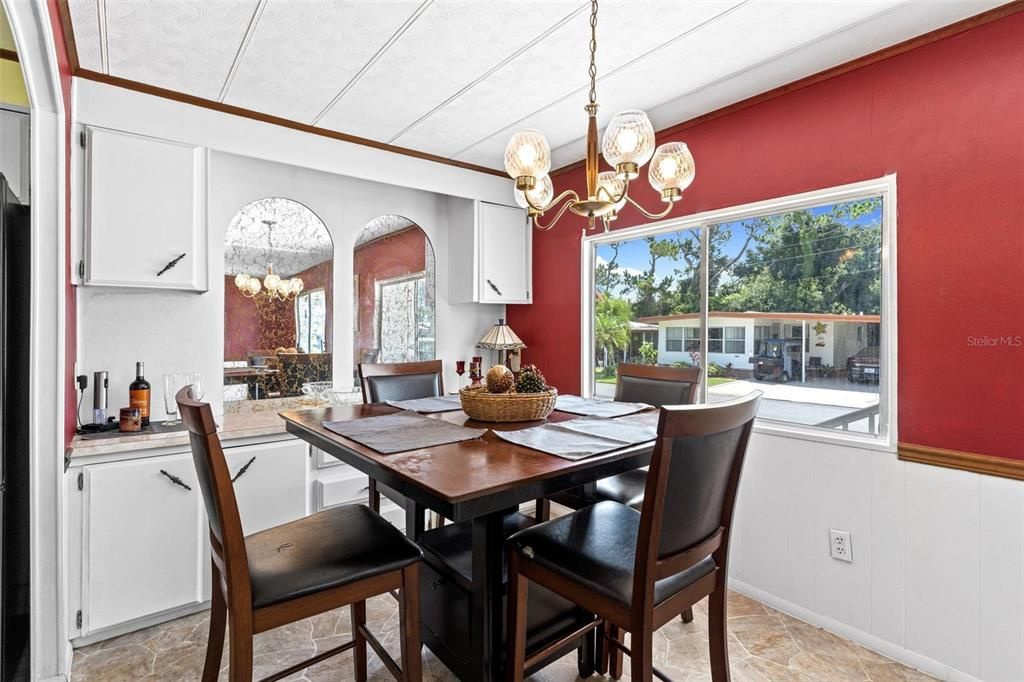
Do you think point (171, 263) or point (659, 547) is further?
point (171, 263)

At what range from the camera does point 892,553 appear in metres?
2.10

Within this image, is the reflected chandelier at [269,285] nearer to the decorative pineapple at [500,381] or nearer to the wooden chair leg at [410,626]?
the decorative pineapple at [500,381]

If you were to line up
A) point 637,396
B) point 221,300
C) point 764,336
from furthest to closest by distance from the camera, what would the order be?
point 221,300 < point 764,336 < point 637,396

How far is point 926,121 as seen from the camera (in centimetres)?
202

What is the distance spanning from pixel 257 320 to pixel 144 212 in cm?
81

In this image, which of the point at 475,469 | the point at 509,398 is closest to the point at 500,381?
the point at 509,398

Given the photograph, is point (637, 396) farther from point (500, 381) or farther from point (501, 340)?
point (501, 340)

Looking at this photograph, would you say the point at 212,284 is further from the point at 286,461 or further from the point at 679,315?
the point at 679,315

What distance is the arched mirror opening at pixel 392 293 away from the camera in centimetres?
344

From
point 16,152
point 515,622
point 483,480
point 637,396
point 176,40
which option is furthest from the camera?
point 637,396

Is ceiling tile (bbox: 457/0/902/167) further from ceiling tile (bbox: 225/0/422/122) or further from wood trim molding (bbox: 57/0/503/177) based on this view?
ceiling tile (bbox: 225/0/422/122)

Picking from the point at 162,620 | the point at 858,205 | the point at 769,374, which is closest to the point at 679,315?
the point at 769,374

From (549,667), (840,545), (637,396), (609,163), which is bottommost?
(549,667)

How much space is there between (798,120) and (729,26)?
68 cm
